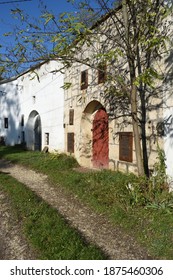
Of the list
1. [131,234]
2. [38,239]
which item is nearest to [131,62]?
[131,234]

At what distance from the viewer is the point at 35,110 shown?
15219 millimetres

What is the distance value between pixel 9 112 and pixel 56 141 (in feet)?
26.1

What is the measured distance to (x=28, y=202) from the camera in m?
5.73

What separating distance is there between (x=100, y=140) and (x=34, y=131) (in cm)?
731

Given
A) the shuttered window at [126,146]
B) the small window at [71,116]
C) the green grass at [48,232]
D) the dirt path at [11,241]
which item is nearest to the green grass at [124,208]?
the shuttered window at [126,146]

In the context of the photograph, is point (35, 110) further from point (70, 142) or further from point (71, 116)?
point (70, 142)

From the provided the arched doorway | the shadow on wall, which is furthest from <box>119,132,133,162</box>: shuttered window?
the shadow on wall

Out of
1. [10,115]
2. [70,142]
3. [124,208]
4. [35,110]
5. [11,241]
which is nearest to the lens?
[11,241]

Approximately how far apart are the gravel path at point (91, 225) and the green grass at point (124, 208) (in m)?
0.17

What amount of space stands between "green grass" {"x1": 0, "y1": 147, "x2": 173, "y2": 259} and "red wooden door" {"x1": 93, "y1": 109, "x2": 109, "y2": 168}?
1522mm

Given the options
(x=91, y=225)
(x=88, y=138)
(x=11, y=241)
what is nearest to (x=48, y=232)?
(x=11, y=241)

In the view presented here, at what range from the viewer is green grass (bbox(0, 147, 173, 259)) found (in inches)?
160
